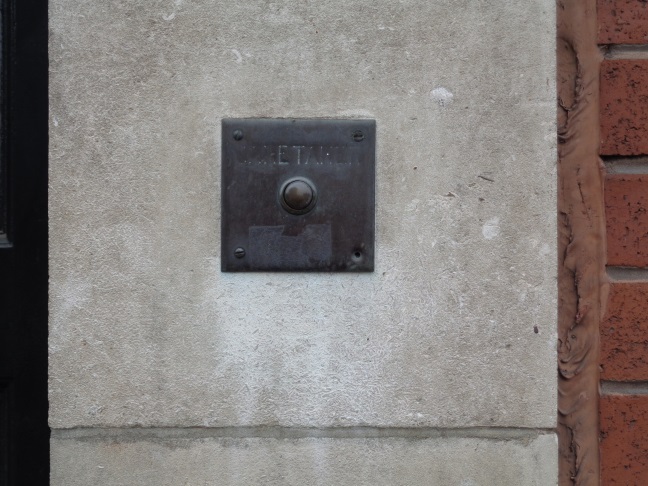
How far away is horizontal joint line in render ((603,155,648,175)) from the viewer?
1325 millimetres

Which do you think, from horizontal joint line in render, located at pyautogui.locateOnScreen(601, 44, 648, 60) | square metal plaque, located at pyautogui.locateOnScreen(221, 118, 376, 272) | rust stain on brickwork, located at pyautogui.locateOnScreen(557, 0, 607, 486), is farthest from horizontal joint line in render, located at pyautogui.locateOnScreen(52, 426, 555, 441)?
horizontal joint line in render, located at pyautogui.locateOnScreen(601, 44, 648, 60)

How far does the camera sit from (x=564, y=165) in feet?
4.37

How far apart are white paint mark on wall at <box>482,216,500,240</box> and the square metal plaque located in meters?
0.21

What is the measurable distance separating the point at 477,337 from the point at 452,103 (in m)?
0.44

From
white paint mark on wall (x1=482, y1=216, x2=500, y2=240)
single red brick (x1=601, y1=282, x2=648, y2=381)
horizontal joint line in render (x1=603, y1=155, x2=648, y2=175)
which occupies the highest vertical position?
horizontal joint line in render (x1=603, y1=155, x2=648, y2=175)

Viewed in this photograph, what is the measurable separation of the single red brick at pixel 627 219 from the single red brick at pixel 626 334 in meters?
0.05

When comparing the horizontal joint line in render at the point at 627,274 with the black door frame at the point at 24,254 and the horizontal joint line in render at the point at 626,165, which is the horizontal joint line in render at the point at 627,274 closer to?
the horizontal joint line in render at the point at 626,165

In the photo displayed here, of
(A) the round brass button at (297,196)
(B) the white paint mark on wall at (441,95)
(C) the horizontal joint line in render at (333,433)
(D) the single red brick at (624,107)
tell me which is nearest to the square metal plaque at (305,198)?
(A) the round brass button at (297,196)

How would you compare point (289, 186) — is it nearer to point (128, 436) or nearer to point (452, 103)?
point (452, 103)

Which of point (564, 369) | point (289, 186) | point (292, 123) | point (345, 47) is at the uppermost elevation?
point (345, 47)

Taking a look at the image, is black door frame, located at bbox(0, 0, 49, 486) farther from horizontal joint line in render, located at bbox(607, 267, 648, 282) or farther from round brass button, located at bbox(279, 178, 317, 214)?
horizontal joint line in render, located at bbox(607, 267, 648, 282)

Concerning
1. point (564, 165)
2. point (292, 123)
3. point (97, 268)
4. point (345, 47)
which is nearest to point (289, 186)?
point (292, 123)

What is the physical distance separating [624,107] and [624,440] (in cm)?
65

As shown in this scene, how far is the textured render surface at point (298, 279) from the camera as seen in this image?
125 centimetres
